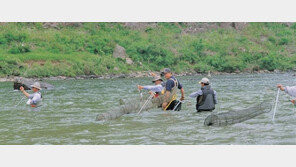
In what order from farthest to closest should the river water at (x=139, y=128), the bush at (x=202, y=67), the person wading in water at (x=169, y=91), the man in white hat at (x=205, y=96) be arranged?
1. the bush at (x=202, y=67)
2. the person wading in water at (x=169, y=91)
3. the man in white hat at (x=205, y=96)
4. the river water at (x=139, y=128)

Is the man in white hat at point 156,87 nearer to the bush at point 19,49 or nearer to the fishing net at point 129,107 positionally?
the fishing net at point 129,107

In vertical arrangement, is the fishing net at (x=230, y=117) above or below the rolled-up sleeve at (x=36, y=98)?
below

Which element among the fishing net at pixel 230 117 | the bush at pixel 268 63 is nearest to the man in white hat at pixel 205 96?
the fishing net at pixel 230 117

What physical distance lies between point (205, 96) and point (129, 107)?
2382mm

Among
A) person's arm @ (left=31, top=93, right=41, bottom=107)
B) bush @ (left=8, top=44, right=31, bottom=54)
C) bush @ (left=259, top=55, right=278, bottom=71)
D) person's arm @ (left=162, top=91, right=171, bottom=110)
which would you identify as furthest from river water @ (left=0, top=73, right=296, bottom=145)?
bush @ (left=259, top=55, right=278, bottom=71)

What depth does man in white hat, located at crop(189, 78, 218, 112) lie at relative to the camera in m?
15.2

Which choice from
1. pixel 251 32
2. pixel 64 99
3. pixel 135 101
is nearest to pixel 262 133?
pixel 135 101

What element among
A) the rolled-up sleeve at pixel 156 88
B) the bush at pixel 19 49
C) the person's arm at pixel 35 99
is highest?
the bush at pixel 19 49

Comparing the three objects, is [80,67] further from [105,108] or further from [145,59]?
[105,108]

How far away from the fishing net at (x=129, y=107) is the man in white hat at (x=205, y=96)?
156cm

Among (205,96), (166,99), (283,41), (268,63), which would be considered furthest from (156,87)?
(283,41)

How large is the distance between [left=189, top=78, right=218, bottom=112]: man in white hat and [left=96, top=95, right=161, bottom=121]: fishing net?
156 cm

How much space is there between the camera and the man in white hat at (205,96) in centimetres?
1523

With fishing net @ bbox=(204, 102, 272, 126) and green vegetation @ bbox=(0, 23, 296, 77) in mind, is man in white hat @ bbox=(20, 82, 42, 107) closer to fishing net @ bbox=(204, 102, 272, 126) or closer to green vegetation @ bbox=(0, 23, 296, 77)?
fishing net @ bbox=(204, 102, 272, 126)
